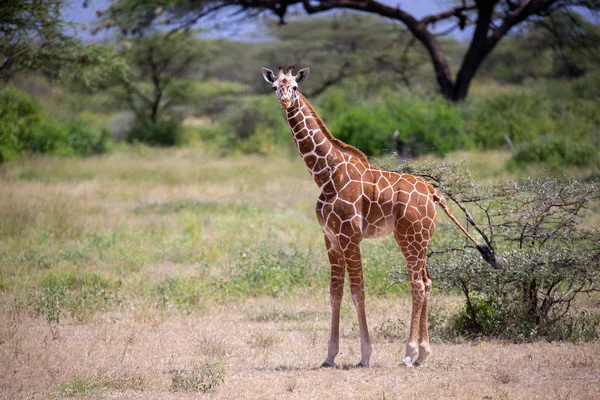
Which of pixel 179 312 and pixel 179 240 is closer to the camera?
pixel 179 312

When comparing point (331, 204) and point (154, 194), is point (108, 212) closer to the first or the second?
point (154, 194)

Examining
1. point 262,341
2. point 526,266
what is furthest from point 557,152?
point 262,341

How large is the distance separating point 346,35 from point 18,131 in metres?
23.0

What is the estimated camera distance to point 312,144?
6965mm

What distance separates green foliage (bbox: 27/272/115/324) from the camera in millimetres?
8719

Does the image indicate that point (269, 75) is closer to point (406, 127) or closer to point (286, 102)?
point (286, 102)

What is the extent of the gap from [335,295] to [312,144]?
4.92ft

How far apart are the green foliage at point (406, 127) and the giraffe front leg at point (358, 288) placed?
16.3 m

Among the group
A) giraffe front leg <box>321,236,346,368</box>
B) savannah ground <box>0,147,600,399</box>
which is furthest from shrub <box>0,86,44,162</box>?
giraffe front leg <box>321,236,346,368</box>

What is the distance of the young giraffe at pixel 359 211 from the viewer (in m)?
6.75

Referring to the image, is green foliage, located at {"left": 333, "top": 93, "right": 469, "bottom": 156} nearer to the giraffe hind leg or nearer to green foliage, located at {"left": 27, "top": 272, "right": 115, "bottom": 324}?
green foliage, located at {"left": 27, "top": 272, "right": 115, "bottom": 324}

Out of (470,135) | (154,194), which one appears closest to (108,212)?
(154,194)

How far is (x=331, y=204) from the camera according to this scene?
6762mm

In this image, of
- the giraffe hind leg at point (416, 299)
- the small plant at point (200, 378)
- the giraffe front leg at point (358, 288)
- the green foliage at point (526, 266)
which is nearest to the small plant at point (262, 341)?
the small plant at point (200, 378)
